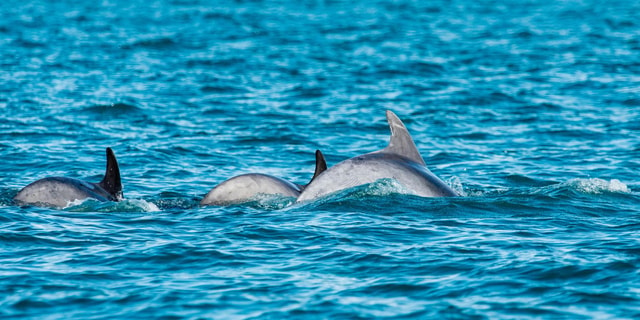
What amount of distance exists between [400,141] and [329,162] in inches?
238

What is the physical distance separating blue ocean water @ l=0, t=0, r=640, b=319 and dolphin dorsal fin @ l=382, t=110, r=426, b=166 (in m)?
0.79

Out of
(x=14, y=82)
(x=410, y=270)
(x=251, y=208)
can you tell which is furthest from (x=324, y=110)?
(x=410, y=270)

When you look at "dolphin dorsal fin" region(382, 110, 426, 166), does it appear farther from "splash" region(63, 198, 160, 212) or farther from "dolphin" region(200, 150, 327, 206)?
"splash" region(63, 198, 160, 212)

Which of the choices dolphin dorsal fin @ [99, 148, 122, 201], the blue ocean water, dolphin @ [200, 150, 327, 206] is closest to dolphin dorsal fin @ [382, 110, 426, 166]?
the blue ocean water

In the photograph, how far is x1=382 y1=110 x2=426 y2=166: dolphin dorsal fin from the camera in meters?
15.0

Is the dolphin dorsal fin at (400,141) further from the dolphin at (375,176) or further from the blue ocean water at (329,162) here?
the blue ocean water at (329,162)

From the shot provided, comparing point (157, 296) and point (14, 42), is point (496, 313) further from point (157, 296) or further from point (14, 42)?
point (14, 42)

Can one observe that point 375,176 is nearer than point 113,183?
Yes

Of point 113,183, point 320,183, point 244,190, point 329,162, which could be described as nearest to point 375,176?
point 320,183

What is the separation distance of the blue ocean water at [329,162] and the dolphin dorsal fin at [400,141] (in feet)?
2.60

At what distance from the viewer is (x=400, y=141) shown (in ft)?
49.3

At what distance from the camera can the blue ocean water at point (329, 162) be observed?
10.7 m

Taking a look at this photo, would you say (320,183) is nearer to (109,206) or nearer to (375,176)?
(375,176)

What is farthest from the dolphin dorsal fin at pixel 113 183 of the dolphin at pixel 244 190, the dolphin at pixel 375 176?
the dolphin at pixel 375 176
